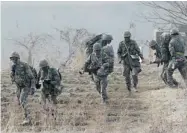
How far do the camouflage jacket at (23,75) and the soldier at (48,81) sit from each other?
30 centimetres

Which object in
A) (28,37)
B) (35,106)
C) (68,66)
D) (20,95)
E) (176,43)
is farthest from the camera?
(28,37)

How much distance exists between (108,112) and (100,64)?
1.56 m

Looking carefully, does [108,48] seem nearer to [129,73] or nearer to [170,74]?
[129,73]

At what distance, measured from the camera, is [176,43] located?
50.6ft

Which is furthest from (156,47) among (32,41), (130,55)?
(32,41)

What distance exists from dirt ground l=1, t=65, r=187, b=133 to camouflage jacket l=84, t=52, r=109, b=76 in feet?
2.57

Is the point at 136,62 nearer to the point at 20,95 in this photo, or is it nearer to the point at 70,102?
the point at 70,102

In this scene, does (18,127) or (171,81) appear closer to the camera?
(18,127)

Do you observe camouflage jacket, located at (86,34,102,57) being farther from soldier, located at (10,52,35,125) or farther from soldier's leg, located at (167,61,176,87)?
soldier, located at (10,52,35,125)

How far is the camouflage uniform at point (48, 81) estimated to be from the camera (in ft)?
43.0

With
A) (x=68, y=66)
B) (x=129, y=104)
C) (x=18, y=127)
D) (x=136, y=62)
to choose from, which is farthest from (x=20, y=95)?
(x=68, y=66)

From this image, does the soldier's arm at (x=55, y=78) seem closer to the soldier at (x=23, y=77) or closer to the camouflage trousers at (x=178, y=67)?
the soldier at (x=23, y=77)

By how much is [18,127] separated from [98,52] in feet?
10.6

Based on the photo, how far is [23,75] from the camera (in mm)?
12945
